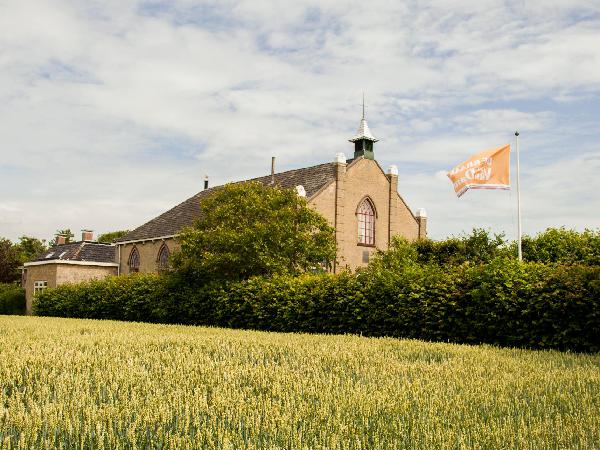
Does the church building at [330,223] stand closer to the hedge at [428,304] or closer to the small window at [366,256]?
the small window at [366,256]

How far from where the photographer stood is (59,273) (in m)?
53.0

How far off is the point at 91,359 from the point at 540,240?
27.5 m

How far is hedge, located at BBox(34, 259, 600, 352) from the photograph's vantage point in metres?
16.2

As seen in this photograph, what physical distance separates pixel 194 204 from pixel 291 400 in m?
47.1

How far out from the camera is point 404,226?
159ft

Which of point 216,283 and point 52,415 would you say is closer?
point 52,415

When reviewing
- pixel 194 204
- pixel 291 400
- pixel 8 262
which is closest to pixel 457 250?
pixel 194 204

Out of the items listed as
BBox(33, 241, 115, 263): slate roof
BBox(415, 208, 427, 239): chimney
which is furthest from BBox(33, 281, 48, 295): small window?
BBox(415, 208, 427, 239): chimney

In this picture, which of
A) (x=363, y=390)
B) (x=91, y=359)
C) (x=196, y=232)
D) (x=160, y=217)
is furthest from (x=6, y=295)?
(x=363, y=390)

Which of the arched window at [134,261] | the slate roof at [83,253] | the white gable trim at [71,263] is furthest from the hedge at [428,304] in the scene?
the slate roof at [83,253]

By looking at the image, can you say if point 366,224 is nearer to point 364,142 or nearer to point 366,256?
point 366,256

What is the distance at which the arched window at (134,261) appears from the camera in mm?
54469

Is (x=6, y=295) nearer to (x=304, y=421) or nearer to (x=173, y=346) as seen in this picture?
(x=173, y=346)

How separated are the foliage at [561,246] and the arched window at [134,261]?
111 feet
